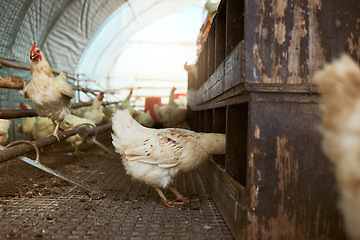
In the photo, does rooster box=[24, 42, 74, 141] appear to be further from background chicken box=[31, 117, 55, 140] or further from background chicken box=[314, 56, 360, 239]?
background chicken box=[314, 56, 360, 239]

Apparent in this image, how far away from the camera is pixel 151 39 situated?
13.9 m

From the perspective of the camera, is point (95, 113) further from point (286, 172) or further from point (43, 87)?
point (286, 172)

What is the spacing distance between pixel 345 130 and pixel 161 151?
5.89 feet

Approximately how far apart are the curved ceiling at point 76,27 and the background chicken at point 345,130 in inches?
192

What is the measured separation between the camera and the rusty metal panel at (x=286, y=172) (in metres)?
1.65

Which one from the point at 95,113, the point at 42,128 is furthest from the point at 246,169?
the point at 95,113

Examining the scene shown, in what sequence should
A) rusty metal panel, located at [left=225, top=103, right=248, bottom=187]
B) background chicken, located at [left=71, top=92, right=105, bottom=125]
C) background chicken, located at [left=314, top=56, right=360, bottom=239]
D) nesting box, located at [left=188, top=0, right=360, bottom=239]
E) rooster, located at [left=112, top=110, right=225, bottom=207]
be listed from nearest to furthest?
1. background chicken, located at [left=314, top=56, right=360, bottom=239]
2. nesting box, located at [left=188, top=0, right=360, bottom=239]
3. rusty metal panel, located at [left=225, top=103, right=248, bottom=187]
4. rooster, located at [left=112, top=110, right=225, bottom=207]
5. background chicken, located at [left=71, top=92, right=105, bottom=125]

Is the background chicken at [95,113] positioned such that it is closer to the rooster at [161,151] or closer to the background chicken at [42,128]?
the background chicken at [42,128]

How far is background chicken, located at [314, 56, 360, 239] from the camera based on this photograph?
811mm

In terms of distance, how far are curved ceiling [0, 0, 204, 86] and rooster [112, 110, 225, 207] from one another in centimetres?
331

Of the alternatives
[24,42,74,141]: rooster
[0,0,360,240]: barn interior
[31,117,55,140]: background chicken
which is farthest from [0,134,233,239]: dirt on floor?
[31,117,55,140]: background chicken

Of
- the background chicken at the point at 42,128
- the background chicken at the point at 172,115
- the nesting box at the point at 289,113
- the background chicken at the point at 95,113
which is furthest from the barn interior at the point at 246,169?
the background chicken at the point at 172,115

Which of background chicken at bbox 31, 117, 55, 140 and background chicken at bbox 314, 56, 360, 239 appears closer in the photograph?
background chicken at bbox 314, 56, 360, 239

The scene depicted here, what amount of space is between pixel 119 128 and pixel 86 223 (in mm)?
903
